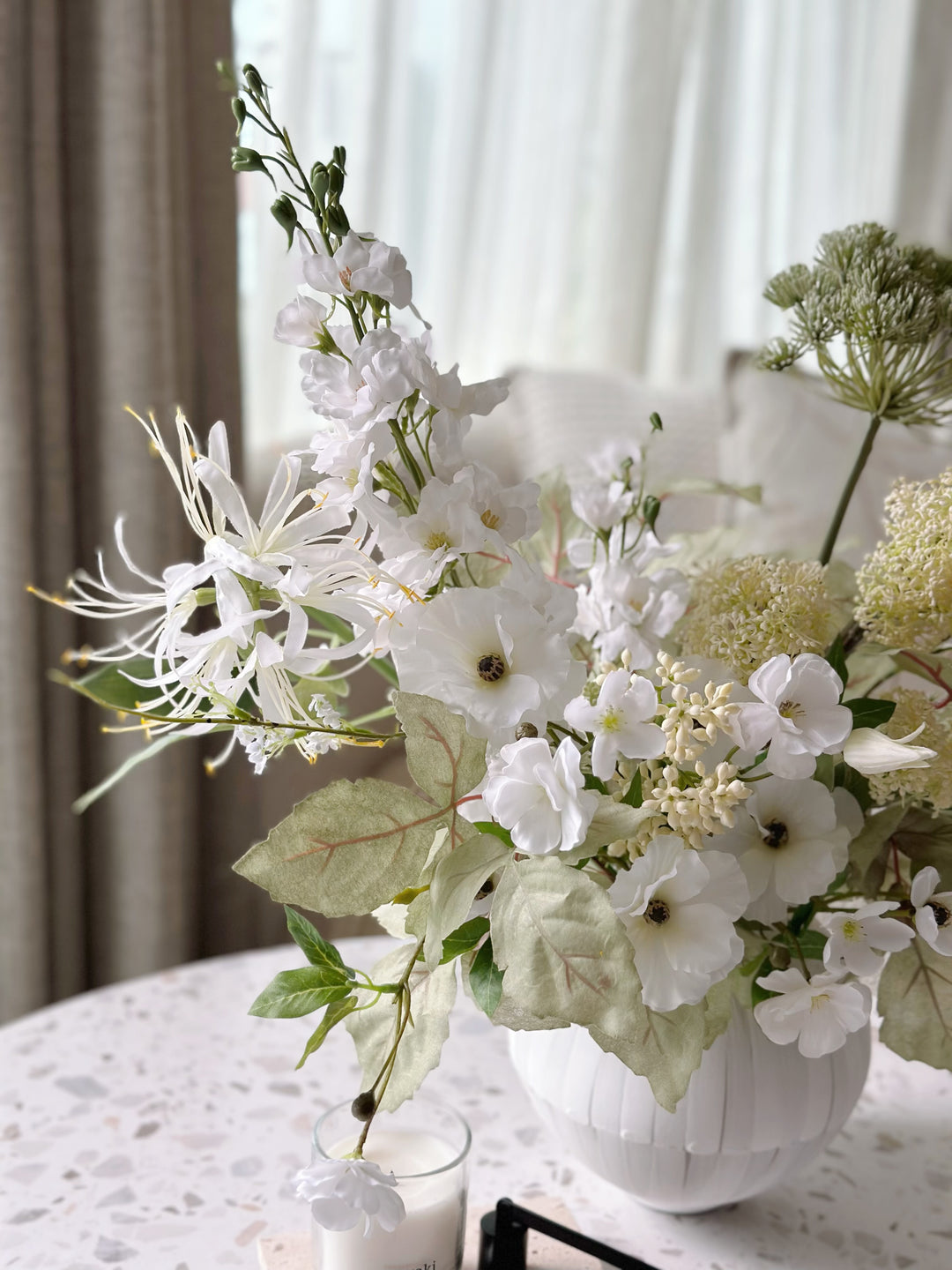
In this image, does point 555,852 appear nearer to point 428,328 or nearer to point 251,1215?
point 428,328

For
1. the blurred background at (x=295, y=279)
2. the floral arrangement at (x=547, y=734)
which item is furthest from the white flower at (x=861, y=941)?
the blurred background at (x=295, y=279)

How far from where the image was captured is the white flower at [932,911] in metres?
0.48

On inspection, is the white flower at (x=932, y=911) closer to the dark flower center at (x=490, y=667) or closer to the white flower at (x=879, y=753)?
the white flower at (x=879, y=753)

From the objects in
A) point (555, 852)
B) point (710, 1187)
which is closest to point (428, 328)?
point (555, 852)

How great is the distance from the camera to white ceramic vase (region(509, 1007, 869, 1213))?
583mm

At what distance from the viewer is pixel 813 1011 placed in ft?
1.62

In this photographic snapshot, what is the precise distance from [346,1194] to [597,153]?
80.4 inches

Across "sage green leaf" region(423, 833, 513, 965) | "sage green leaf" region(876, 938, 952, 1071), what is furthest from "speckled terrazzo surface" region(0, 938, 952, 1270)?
"sage green leaf" region(423, 833, 513, 965)

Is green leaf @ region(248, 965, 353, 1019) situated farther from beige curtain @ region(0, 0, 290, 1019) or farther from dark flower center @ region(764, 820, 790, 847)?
beige curtain @ region(0, 0, 290, 1019)

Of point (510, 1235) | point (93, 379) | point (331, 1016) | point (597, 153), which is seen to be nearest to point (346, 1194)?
point (331, 1016)

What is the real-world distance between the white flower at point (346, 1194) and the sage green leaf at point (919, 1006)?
0.81 ft

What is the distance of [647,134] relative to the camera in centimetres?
216

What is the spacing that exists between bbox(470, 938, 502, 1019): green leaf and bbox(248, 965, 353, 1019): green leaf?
0.19ft

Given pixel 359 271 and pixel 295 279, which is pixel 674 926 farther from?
pixel 295 279
